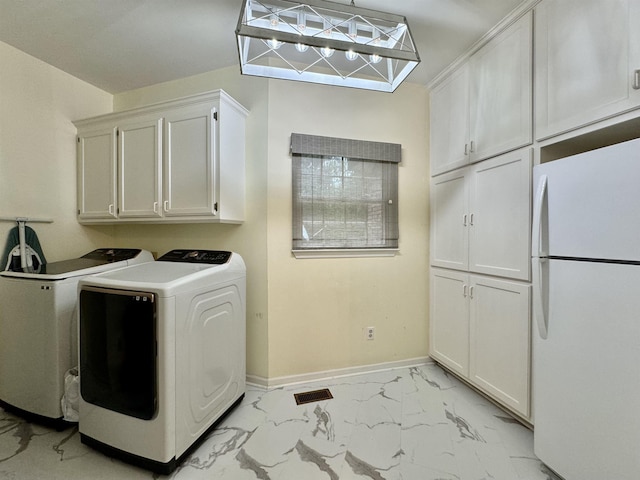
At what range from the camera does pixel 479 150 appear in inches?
75.1

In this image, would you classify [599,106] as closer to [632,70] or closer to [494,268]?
[632,70]

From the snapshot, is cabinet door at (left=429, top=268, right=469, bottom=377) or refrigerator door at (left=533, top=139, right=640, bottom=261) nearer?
refrigerator door at (left=533, top=139, right=640, bottom=261)

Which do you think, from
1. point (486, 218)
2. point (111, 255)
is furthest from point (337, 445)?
point (111, 255)

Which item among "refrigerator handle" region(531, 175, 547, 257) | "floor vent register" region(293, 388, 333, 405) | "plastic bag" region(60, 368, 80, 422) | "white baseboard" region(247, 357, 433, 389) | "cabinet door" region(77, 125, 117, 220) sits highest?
"cabinet door" region(77, 125, 117, 220)

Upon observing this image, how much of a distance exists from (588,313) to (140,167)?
9.36 feet

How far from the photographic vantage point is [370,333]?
2346 mm

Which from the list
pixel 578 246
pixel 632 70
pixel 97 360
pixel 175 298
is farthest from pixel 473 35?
pixel 97 360

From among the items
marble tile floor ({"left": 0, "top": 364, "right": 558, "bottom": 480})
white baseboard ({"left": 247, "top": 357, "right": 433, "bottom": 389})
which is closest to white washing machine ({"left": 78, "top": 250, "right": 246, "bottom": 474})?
marble tile floor ({"left": 0, "top": 364, "right": 558, "bottom": 480})

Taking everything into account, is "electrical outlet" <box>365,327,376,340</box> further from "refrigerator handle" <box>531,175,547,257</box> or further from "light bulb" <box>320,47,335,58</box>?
"light bulb" <box>320,47,335,58</box>

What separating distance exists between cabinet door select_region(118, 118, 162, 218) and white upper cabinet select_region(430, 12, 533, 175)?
2262 millimetres

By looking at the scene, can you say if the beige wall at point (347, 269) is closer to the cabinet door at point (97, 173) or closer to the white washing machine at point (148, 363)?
A: the white washing machine at point (148, 363)

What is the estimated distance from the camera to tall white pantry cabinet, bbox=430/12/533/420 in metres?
1.61

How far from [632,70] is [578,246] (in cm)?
77

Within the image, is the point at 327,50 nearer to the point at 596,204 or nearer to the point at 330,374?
the point at 596,204
